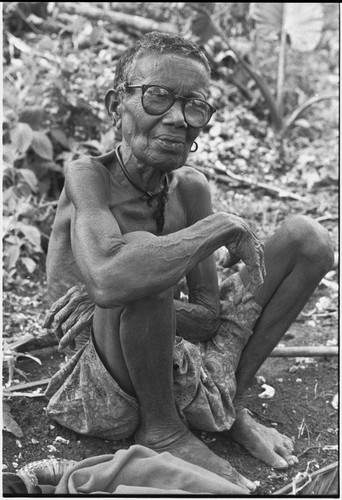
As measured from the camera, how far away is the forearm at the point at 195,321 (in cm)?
323

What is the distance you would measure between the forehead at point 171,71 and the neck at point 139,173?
0.95 feet

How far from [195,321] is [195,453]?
512 millimetres

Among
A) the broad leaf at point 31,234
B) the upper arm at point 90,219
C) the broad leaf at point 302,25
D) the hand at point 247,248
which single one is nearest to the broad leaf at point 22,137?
the broad leaf at point 31,234

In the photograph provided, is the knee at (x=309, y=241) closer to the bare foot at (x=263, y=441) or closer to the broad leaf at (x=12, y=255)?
the bare foot at (x=263, y=441)

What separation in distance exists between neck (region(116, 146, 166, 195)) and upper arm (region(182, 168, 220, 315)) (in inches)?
7.9

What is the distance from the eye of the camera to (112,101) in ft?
9.72

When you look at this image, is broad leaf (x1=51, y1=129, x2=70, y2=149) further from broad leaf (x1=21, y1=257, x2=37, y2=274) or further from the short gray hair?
the short gray hair

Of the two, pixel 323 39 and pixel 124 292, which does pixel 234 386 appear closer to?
pixel 124 292

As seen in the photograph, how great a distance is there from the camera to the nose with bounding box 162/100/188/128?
2.74 meters

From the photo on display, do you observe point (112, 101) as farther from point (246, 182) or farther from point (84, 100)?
point (246, 182)

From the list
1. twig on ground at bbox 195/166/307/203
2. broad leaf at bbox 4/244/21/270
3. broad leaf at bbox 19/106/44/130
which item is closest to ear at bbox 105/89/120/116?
broad leaf at bbox 4/244/21/270

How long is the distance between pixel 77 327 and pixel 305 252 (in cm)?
87

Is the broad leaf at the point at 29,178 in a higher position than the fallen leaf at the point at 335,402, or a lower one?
higher

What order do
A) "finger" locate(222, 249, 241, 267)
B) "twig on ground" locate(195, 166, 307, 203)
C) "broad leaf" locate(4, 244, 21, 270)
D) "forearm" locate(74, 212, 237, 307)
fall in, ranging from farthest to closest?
1. "twig on ground" locate(195, 166, 307, 203)
2. "broad leaf" locate(4, 244, 21, 270)
3. "finger" locate(222, 249, 241, 267)
4. "forearm" locate(74, 212, 237, 307)
